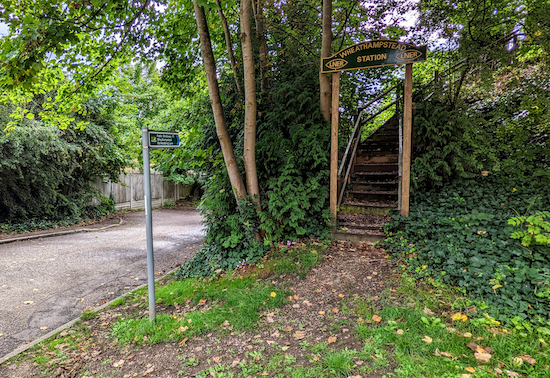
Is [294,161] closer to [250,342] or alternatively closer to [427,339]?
[250,342]

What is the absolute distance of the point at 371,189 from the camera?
6.69 metres

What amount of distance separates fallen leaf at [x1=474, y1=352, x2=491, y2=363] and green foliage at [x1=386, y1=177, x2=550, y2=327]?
52 cm

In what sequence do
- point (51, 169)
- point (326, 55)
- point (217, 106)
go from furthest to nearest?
1. point (51, 169)
2. point (326, 55)
3. point (217, 106)

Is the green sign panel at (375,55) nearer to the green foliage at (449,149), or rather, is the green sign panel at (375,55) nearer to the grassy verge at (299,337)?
the green foliage at (449,149)

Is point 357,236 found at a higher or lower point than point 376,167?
lower

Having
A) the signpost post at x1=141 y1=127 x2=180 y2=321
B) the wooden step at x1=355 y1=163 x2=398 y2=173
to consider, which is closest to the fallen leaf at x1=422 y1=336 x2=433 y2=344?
the signpost post at x1=141 y1=127 x2=180 y2=321

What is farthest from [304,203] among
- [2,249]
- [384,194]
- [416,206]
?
[2,249]

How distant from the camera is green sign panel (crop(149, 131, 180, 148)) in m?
3.30

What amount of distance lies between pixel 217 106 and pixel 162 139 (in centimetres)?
155

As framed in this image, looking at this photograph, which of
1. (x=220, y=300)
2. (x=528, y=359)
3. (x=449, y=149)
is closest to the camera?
(x=528, y=359)

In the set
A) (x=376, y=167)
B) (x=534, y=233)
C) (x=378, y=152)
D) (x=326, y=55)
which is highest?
(x=326, y=55)

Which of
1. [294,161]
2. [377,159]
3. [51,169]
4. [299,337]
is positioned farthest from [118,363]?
[51,169]

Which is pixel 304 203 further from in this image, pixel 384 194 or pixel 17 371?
pixel 17 371

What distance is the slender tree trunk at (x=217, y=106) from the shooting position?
4.49 metres
